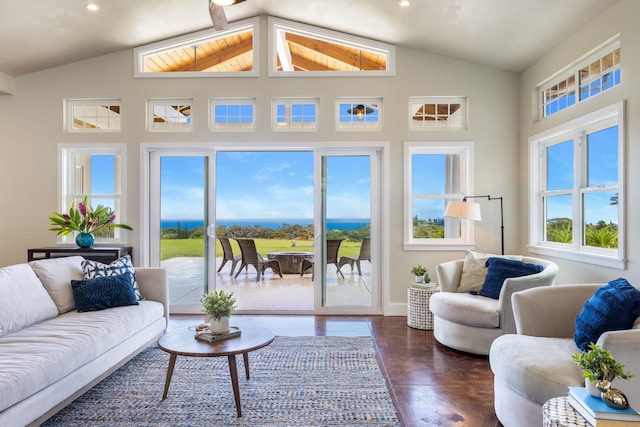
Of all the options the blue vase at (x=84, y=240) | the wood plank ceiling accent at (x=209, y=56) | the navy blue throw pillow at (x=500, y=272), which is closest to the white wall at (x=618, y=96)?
the navy blue throw pillow at (x=500, y=272)

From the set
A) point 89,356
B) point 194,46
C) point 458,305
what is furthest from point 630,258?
point 194,46

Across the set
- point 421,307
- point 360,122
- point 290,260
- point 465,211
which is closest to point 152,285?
point 421,307

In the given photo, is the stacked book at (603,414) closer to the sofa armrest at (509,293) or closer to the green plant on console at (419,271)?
the sofa armrest at (509,293)

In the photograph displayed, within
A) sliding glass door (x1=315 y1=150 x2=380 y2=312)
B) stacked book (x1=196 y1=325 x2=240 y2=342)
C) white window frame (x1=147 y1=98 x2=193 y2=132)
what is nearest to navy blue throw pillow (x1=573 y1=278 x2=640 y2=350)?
stacked book (x1=196 y1=325 x2=240 y2=342)

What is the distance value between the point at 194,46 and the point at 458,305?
4.44m

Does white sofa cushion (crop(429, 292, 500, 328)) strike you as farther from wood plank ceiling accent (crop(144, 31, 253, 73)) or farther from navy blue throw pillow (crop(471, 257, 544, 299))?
wood plank ceiling accent (crop(144, 31, 253, 73))

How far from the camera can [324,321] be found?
4.66 metres

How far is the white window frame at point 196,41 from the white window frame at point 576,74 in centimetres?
339

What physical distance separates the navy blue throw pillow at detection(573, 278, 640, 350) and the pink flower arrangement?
4768mm

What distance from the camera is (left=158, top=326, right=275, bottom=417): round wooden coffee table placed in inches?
94.3

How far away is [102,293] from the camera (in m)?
3.26

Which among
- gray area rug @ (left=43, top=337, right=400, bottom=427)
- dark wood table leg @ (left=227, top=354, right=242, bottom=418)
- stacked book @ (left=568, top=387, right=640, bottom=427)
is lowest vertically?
gray area rug @ (left=43, top=337, right=400, bottom=427)

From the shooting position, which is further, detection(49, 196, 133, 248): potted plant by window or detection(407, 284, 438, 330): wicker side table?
detection(49, 196, 133, 248): potted plant by window

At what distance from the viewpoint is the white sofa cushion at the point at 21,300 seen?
8.67 feet
